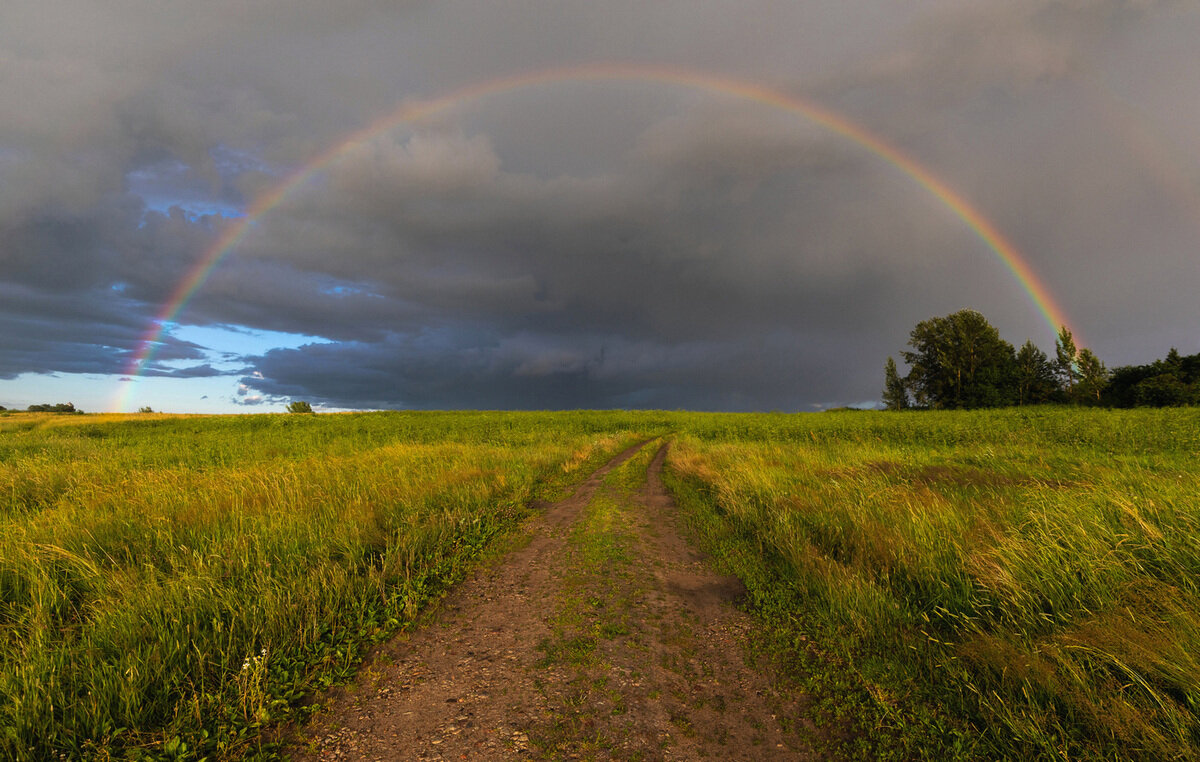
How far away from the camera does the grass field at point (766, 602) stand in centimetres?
347

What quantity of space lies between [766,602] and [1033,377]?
310 feet

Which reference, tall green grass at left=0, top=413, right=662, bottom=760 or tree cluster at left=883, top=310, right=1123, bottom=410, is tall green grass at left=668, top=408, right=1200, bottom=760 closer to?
tall green grass at left=0, top=413, right=662, bottom=760

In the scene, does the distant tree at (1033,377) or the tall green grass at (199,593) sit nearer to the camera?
the tall green grass at (199,593)

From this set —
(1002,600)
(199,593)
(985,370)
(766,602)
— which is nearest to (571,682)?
(766,602)

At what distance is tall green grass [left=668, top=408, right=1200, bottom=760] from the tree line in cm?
7259

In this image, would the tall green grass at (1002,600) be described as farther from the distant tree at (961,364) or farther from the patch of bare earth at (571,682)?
the distant tree at (961,364)

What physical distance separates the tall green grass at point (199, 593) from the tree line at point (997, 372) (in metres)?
80.2

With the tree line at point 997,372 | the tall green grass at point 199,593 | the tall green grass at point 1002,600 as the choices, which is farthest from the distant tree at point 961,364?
the tall green grass at point 199,593

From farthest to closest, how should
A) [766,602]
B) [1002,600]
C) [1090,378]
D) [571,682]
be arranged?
[1090,378], [766,602], [1002,600], [571,682]

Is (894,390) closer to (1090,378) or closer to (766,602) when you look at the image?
(1090,378)

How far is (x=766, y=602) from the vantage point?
20.3 feet

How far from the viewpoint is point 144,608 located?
4695 mm

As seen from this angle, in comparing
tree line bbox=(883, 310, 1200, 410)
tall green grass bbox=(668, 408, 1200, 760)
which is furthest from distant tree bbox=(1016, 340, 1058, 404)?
tall green grass bbox=(668, 408, 1200, 760)

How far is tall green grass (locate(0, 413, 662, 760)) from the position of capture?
3479 mm
